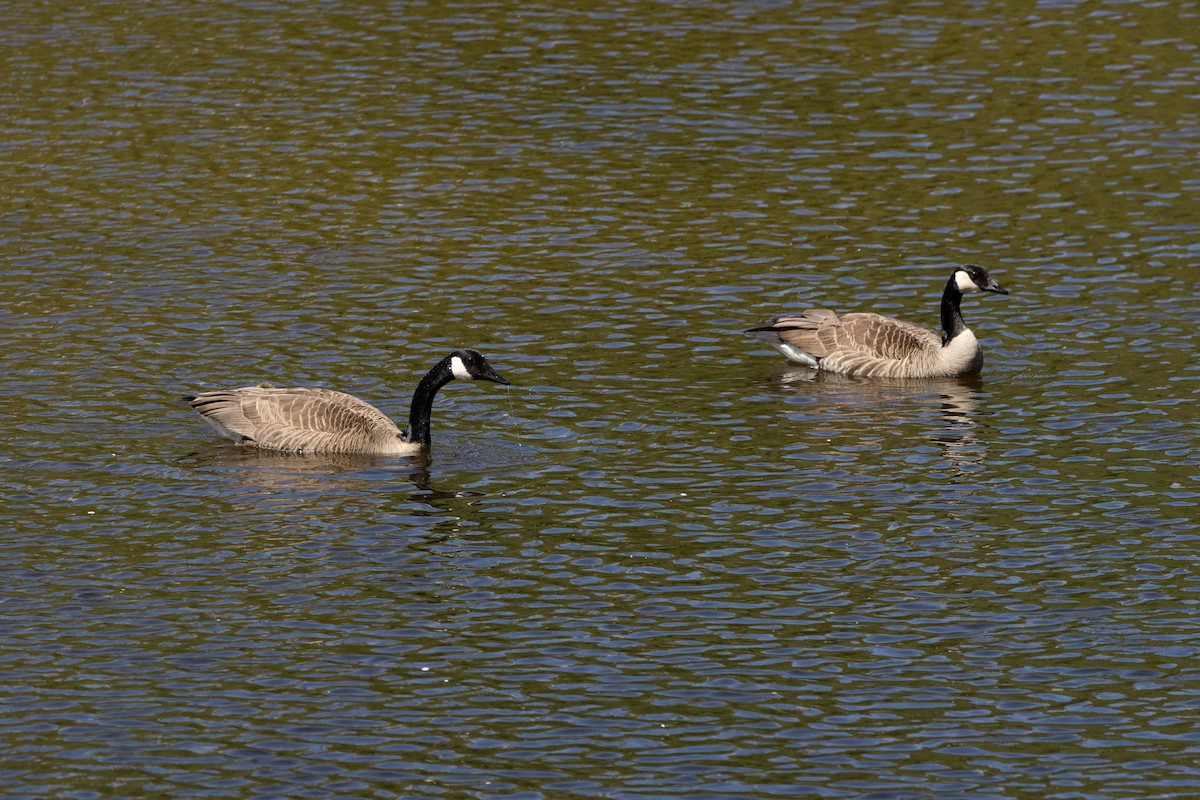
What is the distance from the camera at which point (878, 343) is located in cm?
3127

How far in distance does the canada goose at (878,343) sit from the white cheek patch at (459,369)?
553 cm

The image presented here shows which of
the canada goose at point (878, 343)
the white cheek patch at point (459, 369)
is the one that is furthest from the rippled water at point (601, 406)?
the white cheek patch at point (459, 369)

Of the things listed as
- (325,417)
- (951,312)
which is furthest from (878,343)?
(325,417)

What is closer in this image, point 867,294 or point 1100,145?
point 867,294

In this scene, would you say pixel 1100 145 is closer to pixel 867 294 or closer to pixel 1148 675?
pixel 867 294

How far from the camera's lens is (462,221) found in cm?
3862

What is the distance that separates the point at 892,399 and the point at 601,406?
14.9ft

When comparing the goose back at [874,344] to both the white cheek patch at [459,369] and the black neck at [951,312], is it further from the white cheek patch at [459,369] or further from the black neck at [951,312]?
the white cheek patch at [459,369]

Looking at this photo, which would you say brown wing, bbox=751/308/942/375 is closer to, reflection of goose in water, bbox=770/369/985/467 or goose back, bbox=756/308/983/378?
goose back, bbox=756/308/983/378

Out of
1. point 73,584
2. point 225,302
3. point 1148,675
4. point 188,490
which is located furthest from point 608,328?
point 1148,675

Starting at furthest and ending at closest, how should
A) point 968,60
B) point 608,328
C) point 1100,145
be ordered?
point 968,60 → point 1100,145 → point 608,328

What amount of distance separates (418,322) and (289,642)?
1262 centimetres

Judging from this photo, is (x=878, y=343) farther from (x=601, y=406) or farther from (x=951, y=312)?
(x=601, y=406)

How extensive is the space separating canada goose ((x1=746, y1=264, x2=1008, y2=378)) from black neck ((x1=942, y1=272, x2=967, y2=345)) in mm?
15
